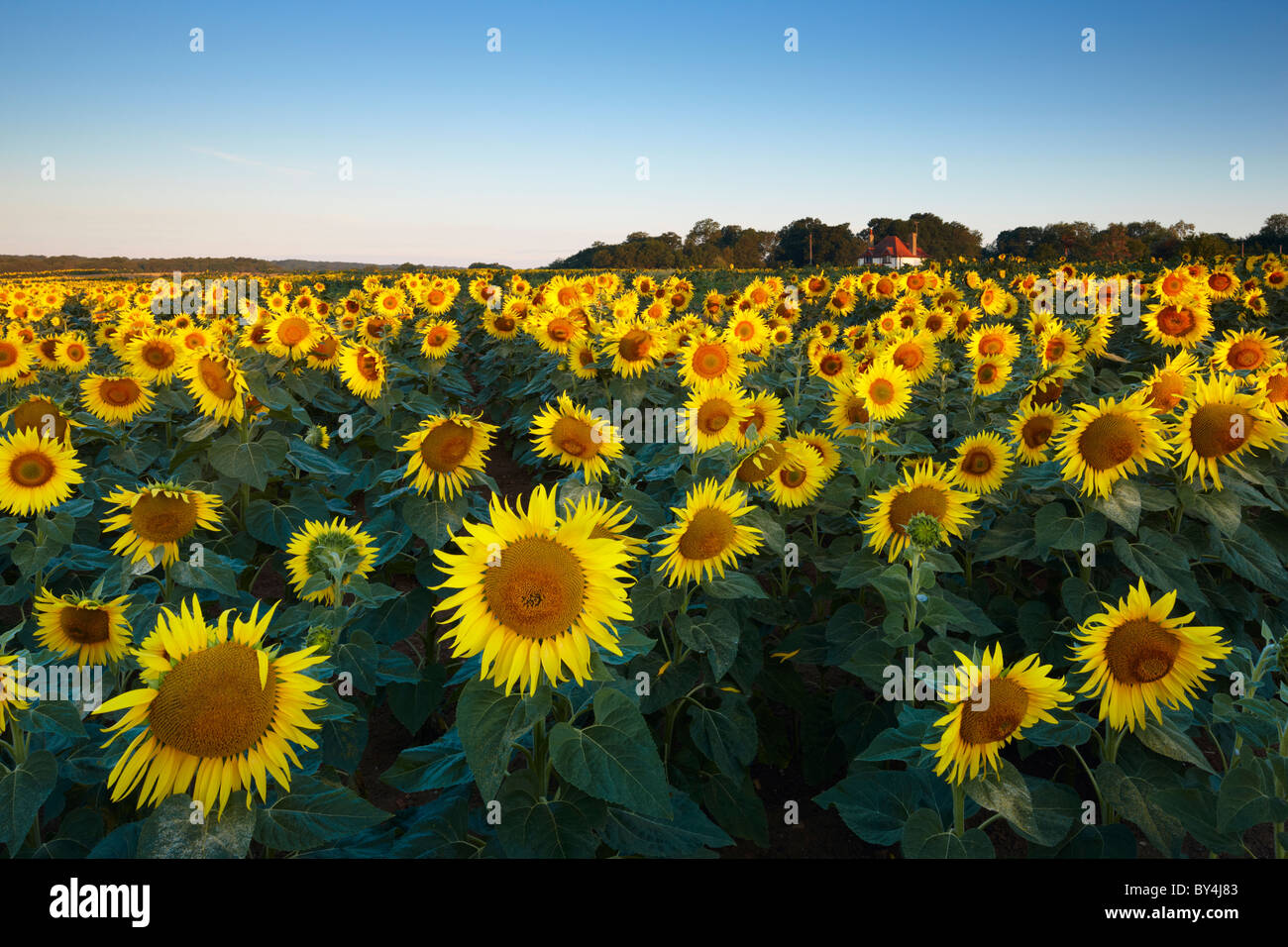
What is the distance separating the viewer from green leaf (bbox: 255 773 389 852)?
6.44 ft

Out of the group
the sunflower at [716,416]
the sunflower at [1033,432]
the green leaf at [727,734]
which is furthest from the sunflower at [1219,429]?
the green leaf at [727,734]

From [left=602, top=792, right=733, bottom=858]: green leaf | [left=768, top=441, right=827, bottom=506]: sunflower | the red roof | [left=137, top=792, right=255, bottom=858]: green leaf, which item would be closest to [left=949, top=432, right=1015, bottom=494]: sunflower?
[left=768, top=441, right=827, bottom=506]: sunflower

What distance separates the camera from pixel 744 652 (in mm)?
3666

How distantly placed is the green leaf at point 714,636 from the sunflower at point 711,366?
2.92m

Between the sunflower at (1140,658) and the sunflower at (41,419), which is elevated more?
the sunflower at (41,419)

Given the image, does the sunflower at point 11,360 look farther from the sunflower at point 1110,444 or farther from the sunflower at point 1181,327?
the sunflower at point 1181,327

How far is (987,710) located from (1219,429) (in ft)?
8.07

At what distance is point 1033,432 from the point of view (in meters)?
4.49

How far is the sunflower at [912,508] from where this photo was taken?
377 cm

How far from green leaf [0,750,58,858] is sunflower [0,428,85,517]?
2.67 meters

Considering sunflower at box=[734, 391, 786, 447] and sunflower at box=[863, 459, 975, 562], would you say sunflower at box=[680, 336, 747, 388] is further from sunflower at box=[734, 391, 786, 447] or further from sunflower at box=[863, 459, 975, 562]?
sunflower at box=[863, 459, 975, 562]

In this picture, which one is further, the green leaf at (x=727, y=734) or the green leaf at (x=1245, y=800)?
the green leaf at (x=727, y=734)

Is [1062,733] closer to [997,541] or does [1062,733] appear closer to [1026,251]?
[997,541]

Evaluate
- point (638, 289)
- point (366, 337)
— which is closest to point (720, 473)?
point (366, 337)
